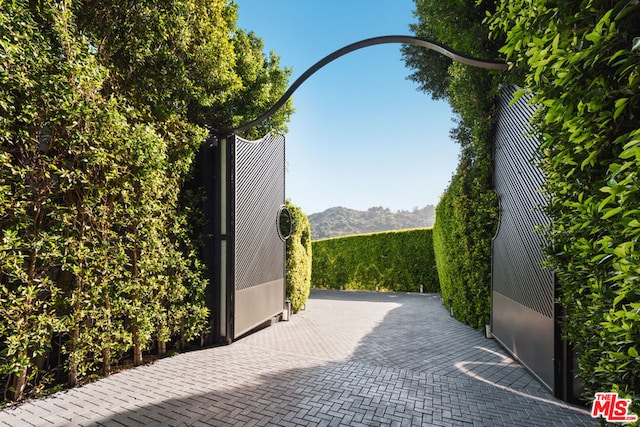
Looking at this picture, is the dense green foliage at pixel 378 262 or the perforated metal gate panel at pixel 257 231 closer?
the perforated metal gate panel at pixel 257 231

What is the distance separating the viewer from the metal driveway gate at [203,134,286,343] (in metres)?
5.90

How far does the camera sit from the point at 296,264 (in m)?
9.27

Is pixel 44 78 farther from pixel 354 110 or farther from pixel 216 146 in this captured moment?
pixel 354 110

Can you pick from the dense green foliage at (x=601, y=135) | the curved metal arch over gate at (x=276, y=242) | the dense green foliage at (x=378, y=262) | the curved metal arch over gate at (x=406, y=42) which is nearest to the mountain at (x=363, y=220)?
the dense green foliage at (x=378, y=262)

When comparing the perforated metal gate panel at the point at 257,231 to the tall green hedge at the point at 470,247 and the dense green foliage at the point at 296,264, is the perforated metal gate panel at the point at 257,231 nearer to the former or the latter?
the dense green foliage at the point at 296,264

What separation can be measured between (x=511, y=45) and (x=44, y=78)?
14.9 feet

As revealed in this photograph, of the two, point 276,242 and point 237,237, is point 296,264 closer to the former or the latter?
point 276,242

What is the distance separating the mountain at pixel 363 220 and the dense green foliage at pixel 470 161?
123ft

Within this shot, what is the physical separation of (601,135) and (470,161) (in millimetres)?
5893

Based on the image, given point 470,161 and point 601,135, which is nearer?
point 601,135

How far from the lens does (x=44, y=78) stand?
3299 millimetres

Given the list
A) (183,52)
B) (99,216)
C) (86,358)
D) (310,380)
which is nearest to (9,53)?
(99,216)

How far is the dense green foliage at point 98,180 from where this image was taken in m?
3.29

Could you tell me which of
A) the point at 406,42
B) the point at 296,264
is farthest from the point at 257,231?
the point at 406,42
